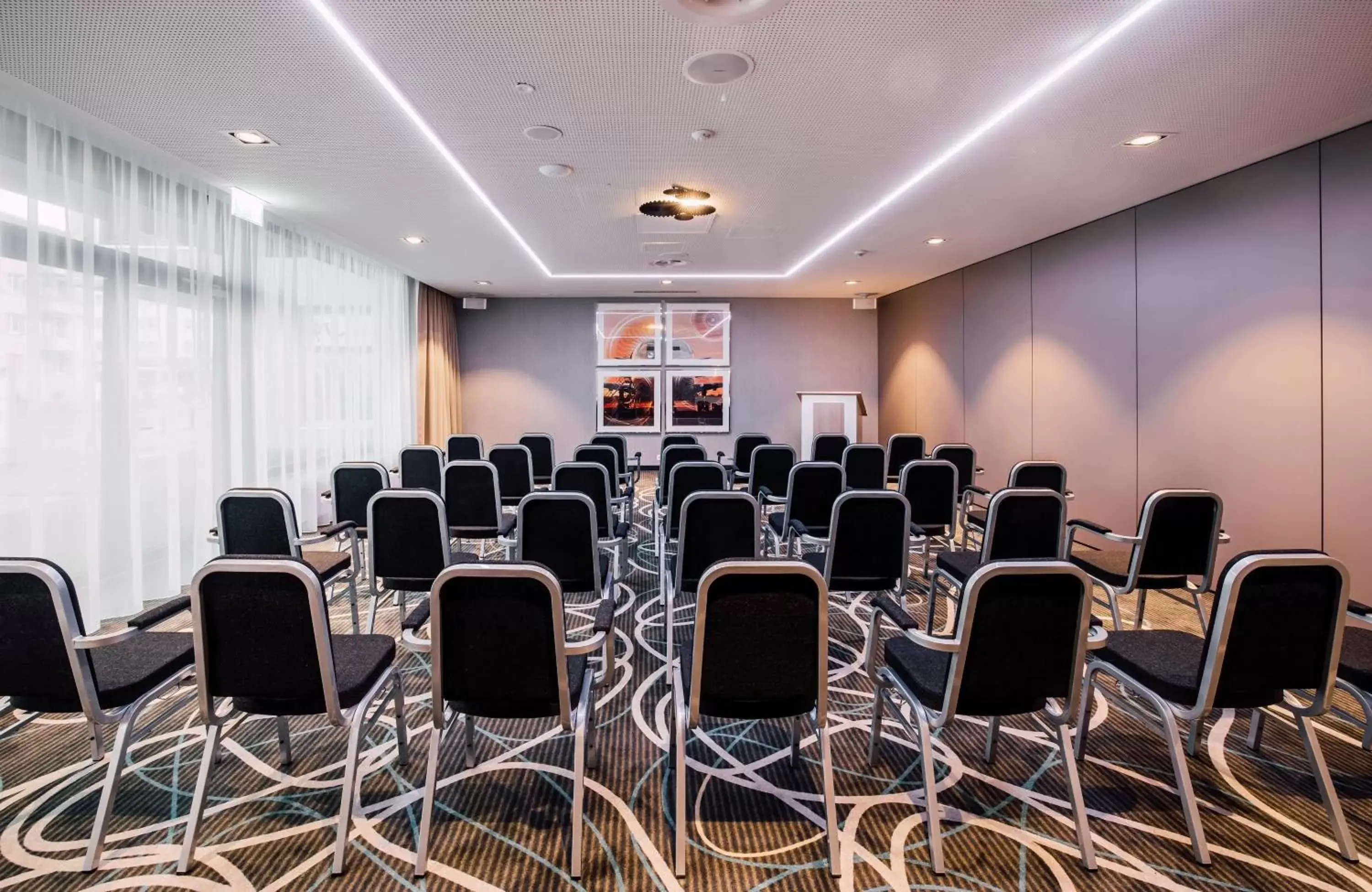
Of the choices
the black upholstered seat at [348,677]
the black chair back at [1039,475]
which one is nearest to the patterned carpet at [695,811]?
the black upholstered seat at [348,677]

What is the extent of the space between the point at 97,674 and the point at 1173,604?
5.85 meters

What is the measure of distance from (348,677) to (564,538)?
126cm

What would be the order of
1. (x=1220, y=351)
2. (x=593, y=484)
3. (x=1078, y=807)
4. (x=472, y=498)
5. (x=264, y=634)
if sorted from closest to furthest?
(x=264, y=634), (x=1078, y=807), (x=593, y=484), (x=472, y=498), (x=1220, y=351)

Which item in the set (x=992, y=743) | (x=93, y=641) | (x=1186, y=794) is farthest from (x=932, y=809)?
(x=93, y=641)

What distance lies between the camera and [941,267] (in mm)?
8094

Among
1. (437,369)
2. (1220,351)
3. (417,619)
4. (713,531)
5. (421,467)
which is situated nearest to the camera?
(417,619)

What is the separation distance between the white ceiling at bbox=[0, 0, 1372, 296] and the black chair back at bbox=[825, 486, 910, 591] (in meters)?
2.11

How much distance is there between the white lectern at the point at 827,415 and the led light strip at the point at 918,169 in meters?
3.88

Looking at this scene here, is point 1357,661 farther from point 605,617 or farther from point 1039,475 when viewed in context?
point 605,617

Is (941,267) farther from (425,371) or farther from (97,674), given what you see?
(97,674)

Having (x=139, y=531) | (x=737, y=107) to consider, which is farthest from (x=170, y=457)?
(x=737, y=107)

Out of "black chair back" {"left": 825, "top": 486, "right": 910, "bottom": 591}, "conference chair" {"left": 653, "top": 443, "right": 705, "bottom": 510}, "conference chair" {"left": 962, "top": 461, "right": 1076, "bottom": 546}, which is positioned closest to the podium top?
"conference chair" {"left": 653, "top": 443, "right": 705, "bottom": 510}

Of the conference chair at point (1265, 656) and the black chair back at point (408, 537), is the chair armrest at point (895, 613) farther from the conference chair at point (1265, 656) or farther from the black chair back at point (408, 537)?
the black chair back at point (408, 537)

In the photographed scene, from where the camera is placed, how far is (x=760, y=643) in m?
1.88
